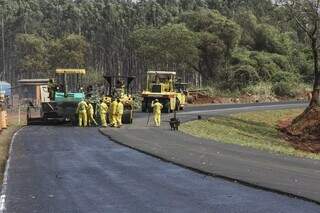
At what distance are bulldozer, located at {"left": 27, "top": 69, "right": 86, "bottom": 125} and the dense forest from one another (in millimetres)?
17922

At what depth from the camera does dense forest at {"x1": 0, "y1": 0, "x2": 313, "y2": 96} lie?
73312mm

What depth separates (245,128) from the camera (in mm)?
40625

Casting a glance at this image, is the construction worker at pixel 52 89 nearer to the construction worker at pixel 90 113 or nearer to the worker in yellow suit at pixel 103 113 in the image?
the construction worker at pixel 90 113

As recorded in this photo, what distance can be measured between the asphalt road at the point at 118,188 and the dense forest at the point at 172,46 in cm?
3157

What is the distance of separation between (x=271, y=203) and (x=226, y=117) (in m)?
32.2

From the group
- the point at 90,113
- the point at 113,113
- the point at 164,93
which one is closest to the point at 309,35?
the point at 164,93

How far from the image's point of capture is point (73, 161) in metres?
18.8

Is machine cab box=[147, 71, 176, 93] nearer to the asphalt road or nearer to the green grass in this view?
the green grass

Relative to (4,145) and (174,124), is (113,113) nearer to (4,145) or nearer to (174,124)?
(174,124)

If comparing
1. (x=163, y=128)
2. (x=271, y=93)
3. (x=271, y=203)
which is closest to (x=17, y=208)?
(x=271, y=203)

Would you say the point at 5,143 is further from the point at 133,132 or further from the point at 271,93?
the point at 271,93

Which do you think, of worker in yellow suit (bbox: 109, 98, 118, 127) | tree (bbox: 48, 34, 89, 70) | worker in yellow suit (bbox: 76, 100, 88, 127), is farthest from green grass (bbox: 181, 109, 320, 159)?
tree (bbox: 48, 34, 89, 70)

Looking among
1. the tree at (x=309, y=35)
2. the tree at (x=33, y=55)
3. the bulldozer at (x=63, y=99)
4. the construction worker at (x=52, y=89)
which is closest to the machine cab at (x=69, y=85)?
the bulldozer at (x=63, y=99)

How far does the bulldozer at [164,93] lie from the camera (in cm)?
4678
